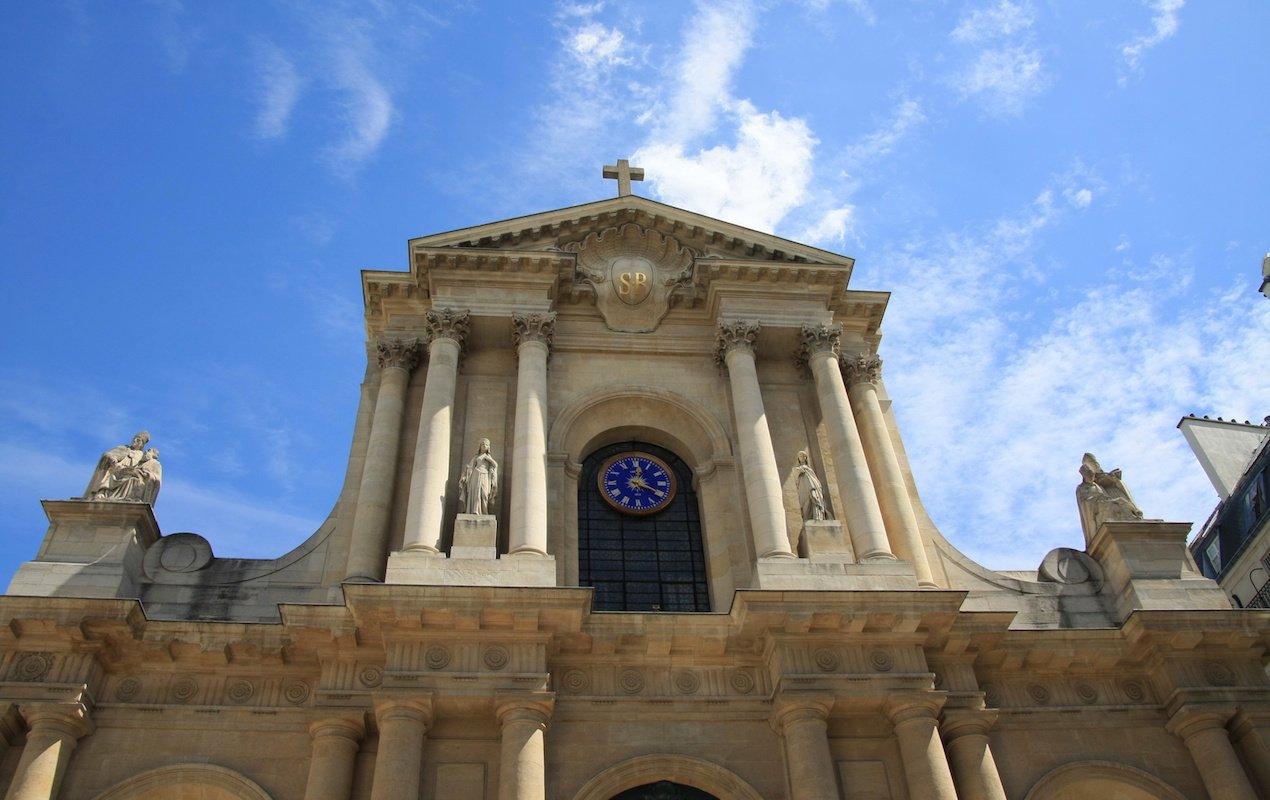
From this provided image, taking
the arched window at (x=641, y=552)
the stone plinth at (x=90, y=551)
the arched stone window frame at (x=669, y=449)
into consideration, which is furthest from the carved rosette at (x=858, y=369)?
the stone plinth at (x=90, y=551)

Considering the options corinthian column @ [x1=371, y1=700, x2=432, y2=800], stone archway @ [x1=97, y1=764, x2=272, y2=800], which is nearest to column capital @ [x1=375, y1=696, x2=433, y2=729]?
corinthian column @ [x1=371, y1=700, x2=432, y2=800]

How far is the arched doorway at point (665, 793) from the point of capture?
1490cm

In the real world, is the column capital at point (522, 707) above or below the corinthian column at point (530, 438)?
below

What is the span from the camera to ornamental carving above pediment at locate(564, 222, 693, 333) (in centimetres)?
2156

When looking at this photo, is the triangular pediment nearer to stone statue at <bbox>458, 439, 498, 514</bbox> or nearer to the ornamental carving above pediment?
the ornamental carving above pediment

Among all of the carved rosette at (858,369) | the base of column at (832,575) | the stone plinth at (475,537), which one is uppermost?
the carved rosette at (858,369)

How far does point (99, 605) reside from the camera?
14.8 meters

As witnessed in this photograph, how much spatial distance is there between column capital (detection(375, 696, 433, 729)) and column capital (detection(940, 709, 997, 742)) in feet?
25.8

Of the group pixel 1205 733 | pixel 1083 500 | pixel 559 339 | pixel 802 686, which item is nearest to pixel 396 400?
pixel 559 339

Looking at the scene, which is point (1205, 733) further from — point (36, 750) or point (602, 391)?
point (36, 750)

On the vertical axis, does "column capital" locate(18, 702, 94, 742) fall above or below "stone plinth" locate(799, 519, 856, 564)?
below

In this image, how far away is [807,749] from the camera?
14.5 meters

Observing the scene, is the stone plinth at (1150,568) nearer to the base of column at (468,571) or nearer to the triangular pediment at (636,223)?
the triangular pediment at (636,223)

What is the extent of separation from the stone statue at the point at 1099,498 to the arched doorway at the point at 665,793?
29.5 feet
